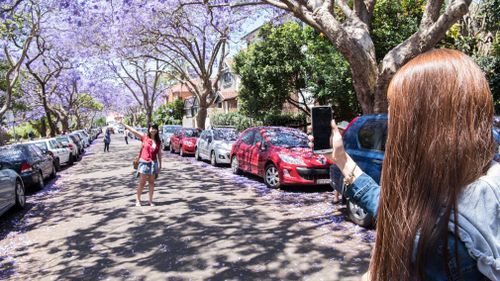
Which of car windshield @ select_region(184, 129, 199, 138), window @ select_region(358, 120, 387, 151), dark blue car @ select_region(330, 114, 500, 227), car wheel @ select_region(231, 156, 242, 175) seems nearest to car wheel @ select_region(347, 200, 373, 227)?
dark blue car @ select_region(330, 114, 500, 227)

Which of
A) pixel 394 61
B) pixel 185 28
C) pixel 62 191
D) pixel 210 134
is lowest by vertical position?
pixel 62 191

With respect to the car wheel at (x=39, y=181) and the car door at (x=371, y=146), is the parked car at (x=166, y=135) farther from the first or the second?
the car door at (x=371, y=146)

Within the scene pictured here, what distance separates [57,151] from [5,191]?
10431 mm

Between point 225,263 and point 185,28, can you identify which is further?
point 185,28

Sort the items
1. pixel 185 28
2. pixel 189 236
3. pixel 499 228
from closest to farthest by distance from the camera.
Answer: pixel 499 228
pixel 189 236
pixel 185 28

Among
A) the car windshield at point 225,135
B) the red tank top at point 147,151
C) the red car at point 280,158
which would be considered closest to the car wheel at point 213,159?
the car windshield at point 225,135

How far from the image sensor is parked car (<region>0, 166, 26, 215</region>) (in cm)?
814

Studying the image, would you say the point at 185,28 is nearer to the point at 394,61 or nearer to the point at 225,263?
the point at 394,61

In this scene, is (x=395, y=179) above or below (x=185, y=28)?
below

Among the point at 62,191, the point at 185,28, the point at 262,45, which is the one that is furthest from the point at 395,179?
the point at 185,28

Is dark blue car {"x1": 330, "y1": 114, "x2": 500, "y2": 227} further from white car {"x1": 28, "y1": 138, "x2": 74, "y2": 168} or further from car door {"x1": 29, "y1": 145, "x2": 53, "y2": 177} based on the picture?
white car {"x1": 28, "y1": 138, "x2": 74, "y2": 168}

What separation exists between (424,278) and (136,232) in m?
6.13

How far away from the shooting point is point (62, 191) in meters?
11.9

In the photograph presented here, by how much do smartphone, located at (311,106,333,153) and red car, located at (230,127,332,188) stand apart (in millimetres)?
6279
